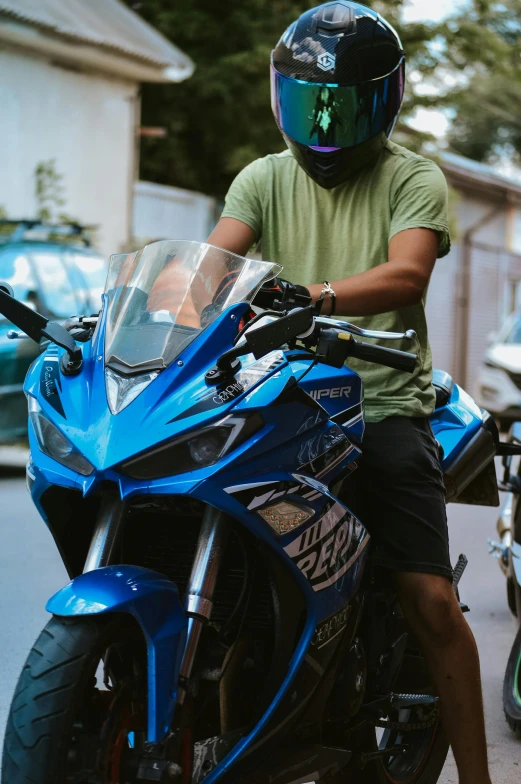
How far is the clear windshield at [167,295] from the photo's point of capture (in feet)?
9.32

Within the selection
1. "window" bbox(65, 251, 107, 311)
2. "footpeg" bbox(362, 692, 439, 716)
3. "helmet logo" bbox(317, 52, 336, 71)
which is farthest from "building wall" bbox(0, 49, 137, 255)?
"footpeg" bbox(362, 692, 439, 716)

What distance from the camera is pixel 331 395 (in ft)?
10.1

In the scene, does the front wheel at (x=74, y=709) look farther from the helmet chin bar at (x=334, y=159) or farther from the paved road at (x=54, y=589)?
the paved road at (x=54, y=589)

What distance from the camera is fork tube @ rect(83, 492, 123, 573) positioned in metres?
2.81

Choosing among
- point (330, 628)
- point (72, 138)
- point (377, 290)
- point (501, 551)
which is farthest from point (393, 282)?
point (72, 138)

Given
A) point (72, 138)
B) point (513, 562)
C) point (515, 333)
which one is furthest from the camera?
point (72, 138)

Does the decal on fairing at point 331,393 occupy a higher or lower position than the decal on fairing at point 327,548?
higher

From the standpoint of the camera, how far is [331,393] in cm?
307

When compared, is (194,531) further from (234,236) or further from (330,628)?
(234,236)

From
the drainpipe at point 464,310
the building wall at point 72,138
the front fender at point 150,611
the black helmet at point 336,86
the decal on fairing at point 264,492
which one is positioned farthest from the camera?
the drainpipe at point 464,310

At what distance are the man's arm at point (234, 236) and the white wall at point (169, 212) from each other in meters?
18.6

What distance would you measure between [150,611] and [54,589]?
4215 millimetres

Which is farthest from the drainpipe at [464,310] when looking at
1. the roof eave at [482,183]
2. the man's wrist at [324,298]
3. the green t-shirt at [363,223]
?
the man's wrist at [324,298]

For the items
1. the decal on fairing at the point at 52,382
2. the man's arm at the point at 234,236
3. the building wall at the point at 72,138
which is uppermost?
the man's arm at the point at 234,236
